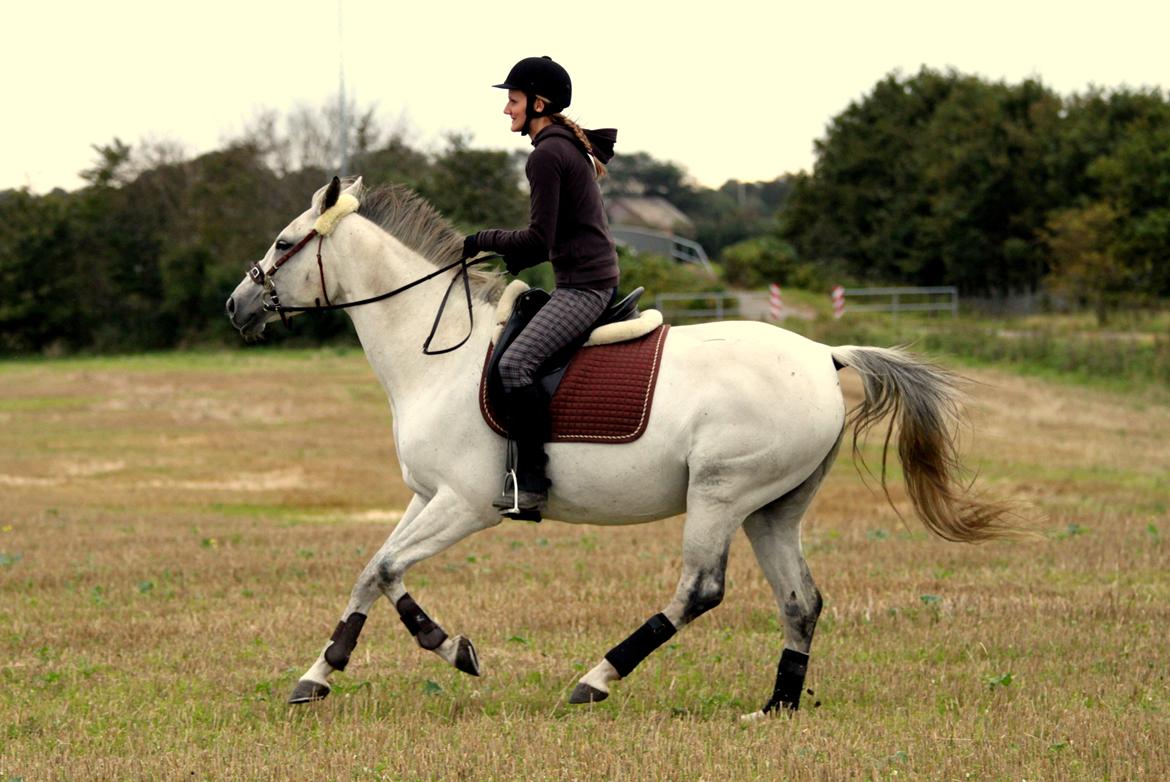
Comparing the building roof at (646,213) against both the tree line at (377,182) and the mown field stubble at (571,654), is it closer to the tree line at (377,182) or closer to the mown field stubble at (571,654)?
the tree line at (377,182)

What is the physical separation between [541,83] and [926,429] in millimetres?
2975

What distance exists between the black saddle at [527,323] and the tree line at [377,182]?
48.3 meters

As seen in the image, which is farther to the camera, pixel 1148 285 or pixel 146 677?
pixel 1148 285

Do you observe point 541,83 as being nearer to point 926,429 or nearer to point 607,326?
point 607,326

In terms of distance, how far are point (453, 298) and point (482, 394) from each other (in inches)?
31.4

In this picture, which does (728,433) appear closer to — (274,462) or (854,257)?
(274,462)

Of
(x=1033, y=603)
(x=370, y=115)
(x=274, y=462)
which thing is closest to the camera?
(x=1033, y=603)

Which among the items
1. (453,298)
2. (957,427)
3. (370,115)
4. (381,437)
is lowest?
(381,437)

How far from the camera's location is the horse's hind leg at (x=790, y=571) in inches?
298

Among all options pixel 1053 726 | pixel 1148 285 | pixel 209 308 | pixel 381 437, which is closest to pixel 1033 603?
pixel 1053 726

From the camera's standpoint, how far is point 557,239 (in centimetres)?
758

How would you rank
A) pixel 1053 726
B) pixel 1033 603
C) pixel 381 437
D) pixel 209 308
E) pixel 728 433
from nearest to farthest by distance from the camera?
pixel 1053 726, pixel 728 433, pixel 1033 603, pixel 381 437, pixel 209 308

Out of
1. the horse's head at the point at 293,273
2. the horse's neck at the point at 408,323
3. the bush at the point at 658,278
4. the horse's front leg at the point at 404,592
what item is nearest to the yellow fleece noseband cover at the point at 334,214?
the horse's head at the point at 293,273

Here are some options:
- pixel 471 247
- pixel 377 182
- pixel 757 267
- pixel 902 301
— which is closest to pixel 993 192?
pixel 902 301
